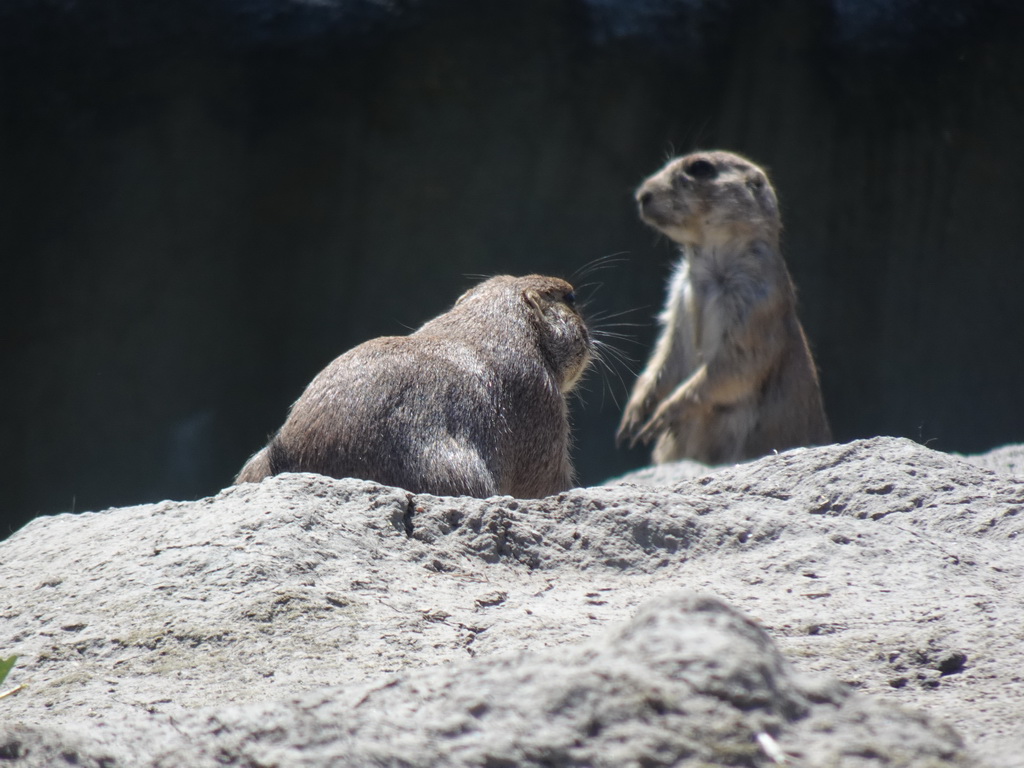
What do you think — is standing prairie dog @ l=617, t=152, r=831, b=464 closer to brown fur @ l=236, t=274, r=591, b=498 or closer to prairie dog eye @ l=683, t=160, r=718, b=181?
prairie dog eye @ l=683, t=160, r=718, b=181

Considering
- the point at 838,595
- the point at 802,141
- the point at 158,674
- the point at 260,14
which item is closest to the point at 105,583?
the point at 158,674

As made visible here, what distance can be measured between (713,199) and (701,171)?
239mm

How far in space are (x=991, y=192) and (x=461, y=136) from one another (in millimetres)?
5842

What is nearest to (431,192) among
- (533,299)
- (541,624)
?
(533,299)

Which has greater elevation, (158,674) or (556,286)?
(556,286)

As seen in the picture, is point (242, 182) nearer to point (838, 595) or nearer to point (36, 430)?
point (36, 430)

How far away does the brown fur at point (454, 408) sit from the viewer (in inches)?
172

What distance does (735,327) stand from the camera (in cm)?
897

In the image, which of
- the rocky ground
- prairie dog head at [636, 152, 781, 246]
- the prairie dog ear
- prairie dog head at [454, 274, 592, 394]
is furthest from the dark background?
the rocky ground

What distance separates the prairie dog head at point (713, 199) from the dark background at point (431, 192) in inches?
127

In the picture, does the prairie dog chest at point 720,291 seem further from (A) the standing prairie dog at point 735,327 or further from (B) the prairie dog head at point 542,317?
(B) the prairie dog head at point 542,317

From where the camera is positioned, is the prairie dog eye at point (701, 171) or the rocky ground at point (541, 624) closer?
the rocky ground at point (541, 624)

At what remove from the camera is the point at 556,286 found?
5.82 meters

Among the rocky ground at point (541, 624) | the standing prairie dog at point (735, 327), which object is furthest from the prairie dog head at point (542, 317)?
the standing prairie dog at point (735, 327)
